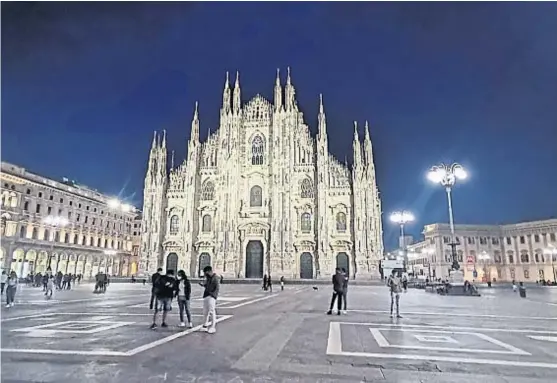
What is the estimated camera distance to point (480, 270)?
229 feet

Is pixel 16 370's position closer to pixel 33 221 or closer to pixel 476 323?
pixel 476 323

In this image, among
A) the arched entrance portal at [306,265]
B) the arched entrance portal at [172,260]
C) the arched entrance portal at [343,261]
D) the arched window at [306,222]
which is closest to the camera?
the arched entrance portal at [343,261]

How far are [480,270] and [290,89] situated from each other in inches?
1991

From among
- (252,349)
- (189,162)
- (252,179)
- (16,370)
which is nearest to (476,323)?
(252,349)

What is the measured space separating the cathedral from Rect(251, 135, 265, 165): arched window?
0.13 meters

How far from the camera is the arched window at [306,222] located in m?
43.6

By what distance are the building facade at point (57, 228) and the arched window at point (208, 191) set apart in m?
9.65

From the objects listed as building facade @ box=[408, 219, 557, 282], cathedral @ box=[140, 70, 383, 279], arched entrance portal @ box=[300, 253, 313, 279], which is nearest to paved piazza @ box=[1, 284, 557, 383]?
cathedral @ box=[140, 70, 383, 279]

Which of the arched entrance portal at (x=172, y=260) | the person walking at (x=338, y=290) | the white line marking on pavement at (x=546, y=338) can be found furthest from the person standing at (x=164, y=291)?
the arched entrance portal at (x=172, y=260)

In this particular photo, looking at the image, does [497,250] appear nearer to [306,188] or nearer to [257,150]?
[306,188]

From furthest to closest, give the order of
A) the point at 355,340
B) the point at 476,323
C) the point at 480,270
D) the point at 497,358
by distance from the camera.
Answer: the point at 480,270, the point at 476,323, the point at 355,340, the point at 497,358

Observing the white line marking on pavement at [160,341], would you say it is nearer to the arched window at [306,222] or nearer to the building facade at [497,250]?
the arched window at [306,222]

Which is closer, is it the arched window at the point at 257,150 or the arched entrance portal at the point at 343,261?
the arched entrance portal at the point at 343,261

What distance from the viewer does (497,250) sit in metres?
69.9
